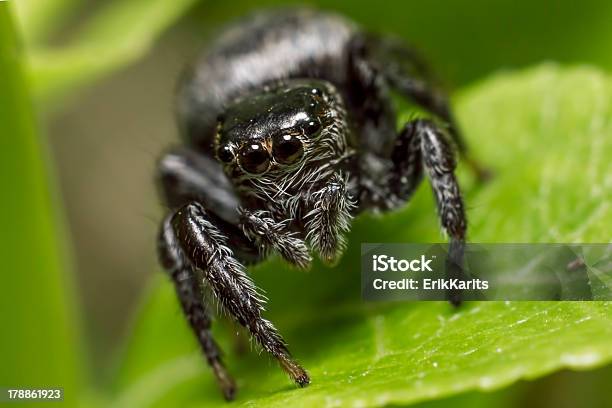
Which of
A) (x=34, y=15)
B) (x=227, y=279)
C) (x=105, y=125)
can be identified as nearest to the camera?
(x=227, y=279)

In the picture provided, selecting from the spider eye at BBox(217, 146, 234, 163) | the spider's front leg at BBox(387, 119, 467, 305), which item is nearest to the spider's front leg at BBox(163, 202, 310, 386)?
the spider eye at BBox(217, 146, 234, 163)

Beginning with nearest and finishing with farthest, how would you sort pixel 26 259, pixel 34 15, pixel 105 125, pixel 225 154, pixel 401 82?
pixel 225 154
pixel 26 259
pixel 401 82
pixel 34 15
pixel 105 125

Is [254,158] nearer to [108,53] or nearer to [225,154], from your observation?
[225,154]

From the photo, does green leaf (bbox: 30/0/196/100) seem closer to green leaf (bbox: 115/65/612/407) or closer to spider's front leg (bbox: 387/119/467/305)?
green leaf (bbox: 115/65/612/407)

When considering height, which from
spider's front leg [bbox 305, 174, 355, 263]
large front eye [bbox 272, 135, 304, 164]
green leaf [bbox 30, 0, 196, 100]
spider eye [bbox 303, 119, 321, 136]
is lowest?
spider's front leg [bbox 305, 174, 355, 263]
